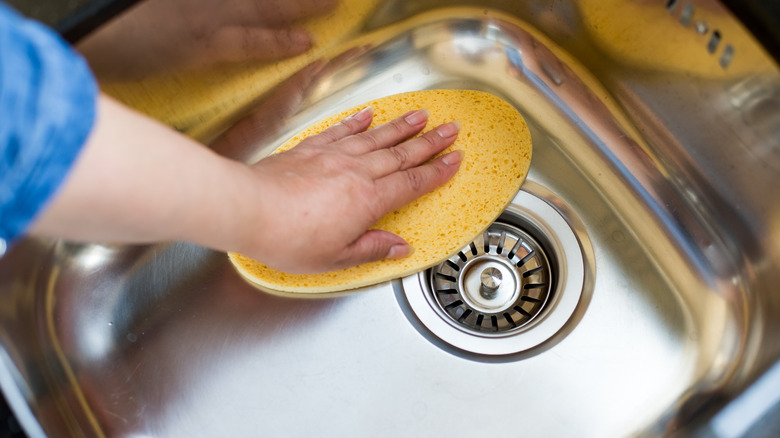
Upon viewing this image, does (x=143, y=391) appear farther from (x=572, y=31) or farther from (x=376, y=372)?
(x=572, y=31)

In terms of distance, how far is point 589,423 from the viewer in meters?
0.60

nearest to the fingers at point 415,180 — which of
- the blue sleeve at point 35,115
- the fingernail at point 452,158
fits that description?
the fingernail at point 452,158

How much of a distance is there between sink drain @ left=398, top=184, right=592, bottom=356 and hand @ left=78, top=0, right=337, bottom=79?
0.30m

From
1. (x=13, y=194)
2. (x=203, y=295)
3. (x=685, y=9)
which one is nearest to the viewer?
(x=13, y=194)

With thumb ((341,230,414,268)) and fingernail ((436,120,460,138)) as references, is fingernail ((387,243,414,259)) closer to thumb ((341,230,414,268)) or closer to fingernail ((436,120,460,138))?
thumb ((341,230,414,268))

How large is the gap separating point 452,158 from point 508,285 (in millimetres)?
153

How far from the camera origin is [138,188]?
38 centimetres

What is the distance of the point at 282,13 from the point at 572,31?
1.04 feet

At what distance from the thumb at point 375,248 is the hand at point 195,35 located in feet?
0.79

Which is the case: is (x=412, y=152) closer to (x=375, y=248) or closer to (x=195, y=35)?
(x=375, y=248)

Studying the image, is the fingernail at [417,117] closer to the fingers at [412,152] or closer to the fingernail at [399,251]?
the fingers at [412,152]

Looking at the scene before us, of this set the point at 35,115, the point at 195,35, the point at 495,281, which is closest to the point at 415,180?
the point at 495,281

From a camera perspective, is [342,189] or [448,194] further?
[448,194]

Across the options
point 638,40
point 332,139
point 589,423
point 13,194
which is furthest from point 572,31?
point 13,194
